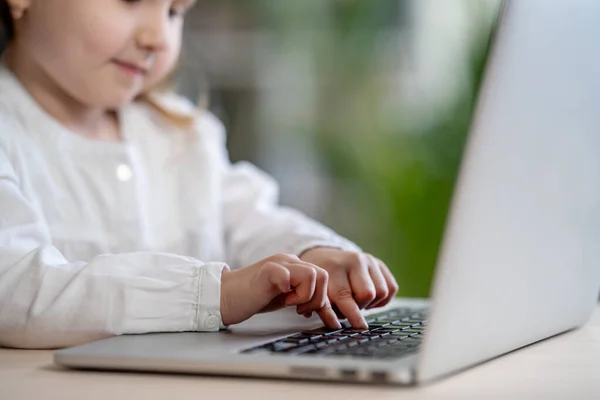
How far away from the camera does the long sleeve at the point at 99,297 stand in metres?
0.80

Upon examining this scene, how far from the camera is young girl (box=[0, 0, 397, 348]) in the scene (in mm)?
803

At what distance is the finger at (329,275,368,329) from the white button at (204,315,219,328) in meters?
0.12

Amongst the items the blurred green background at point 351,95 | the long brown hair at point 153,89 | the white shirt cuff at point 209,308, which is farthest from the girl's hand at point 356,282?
the blurred green background at point 351,95

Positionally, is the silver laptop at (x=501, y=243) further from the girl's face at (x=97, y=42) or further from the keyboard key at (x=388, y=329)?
the girl's face at (x=97, y=42)

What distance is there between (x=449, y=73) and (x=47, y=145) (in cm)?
174

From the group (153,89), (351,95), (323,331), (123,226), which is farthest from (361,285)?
(351,95)

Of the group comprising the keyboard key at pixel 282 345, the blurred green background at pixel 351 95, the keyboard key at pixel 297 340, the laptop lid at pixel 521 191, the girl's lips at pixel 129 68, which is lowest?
the blurred green background at pixel 351 95

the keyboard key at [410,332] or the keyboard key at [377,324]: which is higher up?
the keyboard key at [410,332]

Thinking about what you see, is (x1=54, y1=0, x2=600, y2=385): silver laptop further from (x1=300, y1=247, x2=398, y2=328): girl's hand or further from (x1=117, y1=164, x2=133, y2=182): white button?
(x1=117, y1=164, x2=133, y2=182): white button

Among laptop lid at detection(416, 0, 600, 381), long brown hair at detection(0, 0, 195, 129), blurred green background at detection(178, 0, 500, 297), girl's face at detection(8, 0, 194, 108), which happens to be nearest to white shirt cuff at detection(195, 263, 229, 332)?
laptop lid at detection(416, 0, 600, 381)

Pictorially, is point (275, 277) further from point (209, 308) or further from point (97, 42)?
point (97, 42)

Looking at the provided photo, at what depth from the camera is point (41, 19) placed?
1.11 meters

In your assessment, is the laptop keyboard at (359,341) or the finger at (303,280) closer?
the laptop keyboard at (359,341)

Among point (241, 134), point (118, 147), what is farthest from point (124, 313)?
point (241, 134)
